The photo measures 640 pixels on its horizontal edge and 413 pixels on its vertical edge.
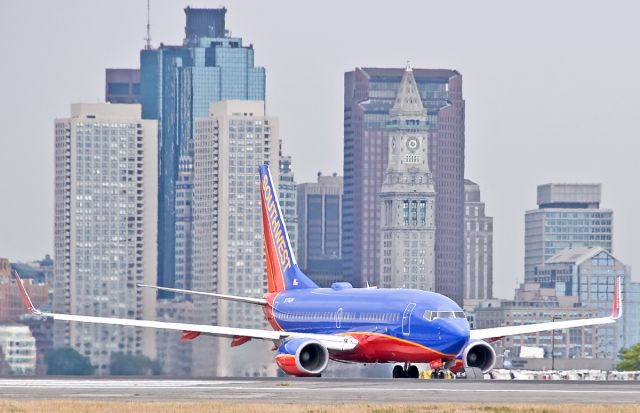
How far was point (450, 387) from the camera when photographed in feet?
309

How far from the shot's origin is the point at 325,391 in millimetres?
91375

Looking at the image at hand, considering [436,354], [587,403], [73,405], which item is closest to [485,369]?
[436,354]

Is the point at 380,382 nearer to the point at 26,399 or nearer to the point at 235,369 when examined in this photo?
the point at 26,399

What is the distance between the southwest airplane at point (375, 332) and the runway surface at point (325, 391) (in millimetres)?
7240

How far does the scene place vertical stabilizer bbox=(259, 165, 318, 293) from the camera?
432ft

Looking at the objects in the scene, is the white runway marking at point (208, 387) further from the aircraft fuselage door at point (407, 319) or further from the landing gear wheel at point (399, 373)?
the landing gear wheel at point (399, 373)

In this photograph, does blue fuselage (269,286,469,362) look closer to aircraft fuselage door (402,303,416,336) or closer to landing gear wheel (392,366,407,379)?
aircraft fuselage door (402,303,416,336)

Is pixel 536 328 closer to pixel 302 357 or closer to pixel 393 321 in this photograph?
pixel 393 321

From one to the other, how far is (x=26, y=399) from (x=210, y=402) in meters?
7.99

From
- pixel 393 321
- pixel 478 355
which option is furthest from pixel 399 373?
pixel 478 355

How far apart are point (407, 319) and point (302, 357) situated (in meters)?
6.17

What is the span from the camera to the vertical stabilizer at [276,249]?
13162 cm

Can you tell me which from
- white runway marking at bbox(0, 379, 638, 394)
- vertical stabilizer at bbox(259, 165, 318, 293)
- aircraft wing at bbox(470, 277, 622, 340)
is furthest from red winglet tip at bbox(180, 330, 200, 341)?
vertical stabilizer at bbox(259, 165, 318, 293)

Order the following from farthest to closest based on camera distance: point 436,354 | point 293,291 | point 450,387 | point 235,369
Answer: point 235,369, point 293,291, point 436,354, point 450,387
